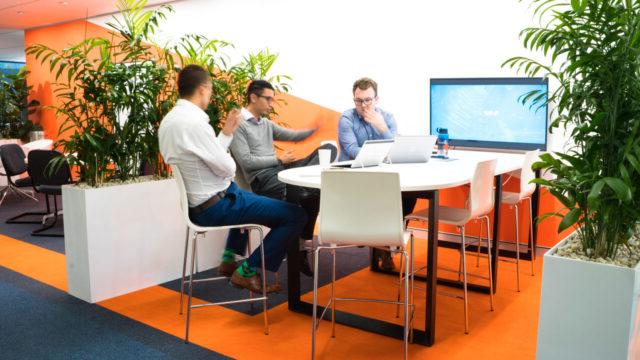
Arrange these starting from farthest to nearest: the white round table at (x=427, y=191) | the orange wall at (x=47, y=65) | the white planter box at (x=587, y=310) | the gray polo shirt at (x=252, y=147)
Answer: the orange wall at (x=47, y=65), the gray polo shirt at (x=252, y=147), the white round table at (x=427, y=191), the white planter box at (x=587, y=310)

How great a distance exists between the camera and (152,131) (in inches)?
154

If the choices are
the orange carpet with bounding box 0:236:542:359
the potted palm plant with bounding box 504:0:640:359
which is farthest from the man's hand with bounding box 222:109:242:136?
the potted palm plant with bounding box 504:0:640:359

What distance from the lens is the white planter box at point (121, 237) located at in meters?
A: 3.53

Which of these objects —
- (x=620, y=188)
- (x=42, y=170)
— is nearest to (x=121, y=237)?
(x=42, y=170)

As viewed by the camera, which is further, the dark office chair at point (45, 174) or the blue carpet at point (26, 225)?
the dark office chair at point (45, 174)

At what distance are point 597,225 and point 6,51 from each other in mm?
13468

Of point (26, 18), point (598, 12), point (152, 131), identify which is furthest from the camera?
point (26, 18)

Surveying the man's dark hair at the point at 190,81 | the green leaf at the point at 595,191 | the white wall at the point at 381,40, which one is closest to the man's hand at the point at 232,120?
the man's dark hair at the point at 190,81

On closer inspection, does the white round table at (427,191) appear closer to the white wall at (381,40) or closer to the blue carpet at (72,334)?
the blue carpet at (72,334)

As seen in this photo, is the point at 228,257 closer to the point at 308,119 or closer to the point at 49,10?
the point at 308,119

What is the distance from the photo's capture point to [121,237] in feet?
12.0

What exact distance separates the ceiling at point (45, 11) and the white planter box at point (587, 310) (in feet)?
19.1

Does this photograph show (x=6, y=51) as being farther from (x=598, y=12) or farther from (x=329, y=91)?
(x=598, y=12)

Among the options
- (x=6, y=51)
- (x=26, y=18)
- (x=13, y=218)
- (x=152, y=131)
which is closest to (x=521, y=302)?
(x=152, y=131)
